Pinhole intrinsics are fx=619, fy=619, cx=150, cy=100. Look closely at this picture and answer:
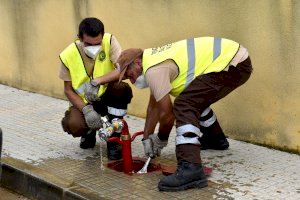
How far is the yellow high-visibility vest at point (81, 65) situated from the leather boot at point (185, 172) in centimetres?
121

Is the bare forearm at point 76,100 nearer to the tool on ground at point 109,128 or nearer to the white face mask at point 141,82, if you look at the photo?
the tool on ground at point 109,128

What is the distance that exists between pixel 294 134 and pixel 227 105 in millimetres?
763

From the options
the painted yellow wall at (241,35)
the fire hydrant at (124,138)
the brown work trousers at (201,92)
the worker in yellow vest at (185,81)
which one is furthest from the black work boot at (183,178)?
the painted yellow wall at (241,35)

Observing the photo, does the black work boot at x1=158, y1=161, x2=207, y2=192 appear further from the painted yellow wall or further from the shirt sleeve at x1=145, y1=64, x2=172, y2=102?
the painted yellow wall

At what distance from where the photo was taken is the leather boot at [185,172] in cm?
467

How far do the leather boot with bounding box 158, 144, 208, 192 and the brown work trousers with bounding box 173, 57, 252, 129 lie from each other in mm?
200

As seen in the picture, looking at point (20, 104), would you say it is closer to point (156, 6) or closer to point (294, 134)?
point (156, 6)

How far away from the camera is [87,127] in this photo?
18.1ft

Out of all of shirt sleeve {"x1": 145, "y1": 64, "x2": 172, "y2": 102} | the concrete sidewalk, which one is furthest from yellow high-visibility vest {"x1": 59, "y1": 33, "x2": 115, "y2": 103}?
shirt sleeve {"x1": 145, "y1": 64, "x2": 172, "y2": 102}

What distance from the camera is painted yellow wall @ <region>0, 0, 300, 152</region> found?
5.43 metres

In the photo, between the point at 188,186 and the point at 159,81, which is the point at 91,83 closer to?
the point at 159,81

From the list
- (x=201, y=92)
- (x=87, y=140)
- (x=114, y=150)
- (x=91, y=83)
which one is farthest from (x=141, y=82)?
(x=87, y=140)

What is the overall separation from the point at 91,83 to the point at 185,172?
127cm

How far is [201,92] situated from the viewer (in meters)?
4.79
